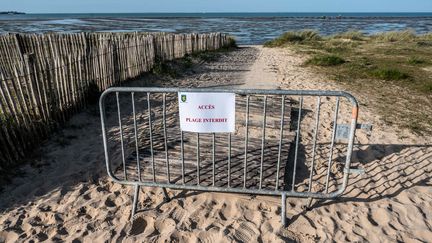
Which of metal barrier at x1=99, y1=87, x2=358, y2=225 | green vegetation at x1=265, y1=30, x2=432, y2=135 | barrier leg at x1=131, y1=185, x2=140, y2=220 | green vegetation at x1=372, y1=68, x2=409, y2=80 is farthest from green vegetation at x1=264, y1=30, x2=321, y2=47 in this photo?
barrier leg at x1=131, y1=185, x2=140, y2=220

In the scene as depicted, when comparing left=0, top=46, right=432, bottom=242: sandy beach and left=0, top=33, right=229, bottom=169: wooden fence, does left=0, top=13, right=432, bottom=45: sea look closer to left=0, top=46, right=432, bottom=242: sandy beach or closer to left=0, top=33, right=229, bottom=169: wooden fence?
left=0, top=33, right=229, bottom=169: wooden fence

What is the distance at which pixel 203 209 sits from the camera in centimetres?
407

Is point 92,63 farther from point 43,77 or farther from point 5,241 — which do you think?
point 5,241

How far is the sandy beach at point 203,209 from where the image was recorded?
3654 millimetres

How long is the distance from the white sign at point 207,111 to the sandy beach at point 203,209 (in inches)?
41.2

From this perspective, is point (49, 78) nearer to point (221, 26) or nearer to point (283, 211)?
point (283, 211)

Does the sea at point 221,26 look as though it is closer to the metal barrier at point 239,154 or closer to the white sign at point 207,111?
the metal barrier at point 239,154

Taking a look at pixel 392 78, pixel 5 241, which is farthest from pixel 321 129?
pixel 392 78

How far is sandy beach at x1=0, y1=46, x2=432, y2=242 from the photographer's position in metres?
3.65

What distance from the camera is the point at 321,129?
6.66 m

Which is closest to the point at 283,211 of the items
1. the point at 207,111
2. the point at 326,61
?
the point at 207,111

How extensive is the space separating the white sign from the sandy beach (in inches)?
41.2

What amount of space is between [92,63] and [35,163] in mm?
3410

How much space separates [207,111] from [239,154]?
174cm
